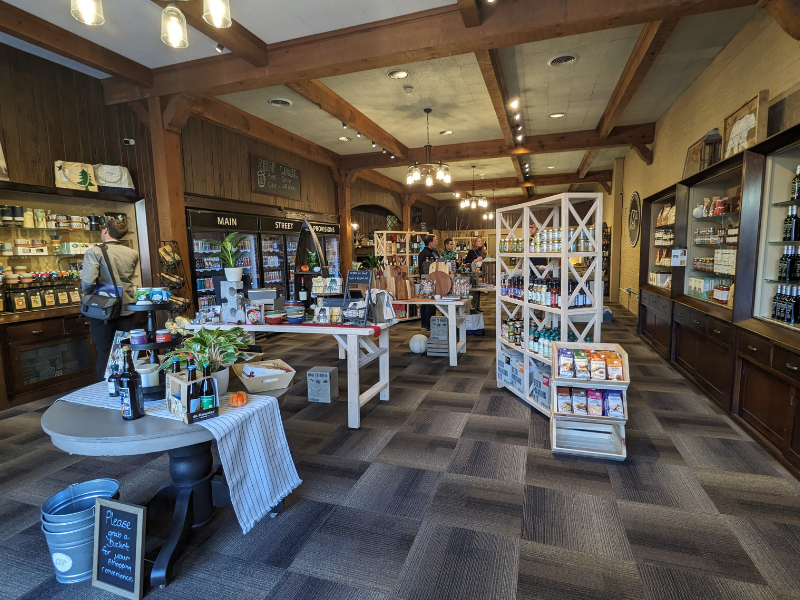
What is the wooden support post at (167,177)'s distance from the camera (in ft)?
16.5

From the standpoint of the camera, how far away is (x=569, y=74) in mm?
5262

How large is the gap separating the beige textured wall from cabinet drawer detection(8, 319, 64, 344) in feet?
23.7

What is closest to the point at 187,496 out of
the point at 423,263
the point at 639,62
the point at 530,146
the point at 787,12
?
the point at 787,12

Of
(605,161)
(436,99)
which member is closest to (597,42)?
(436,99)

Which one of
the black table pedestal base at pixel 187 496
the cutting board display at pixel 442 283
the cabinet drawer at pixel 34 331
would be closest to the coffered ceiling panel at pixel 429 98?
the cutting board display at pixel 442 283

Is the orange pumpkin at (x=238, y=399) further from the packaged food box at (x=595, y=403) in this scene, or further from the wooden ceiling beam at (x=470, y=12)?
the wooden ceiling beam at (x=470, y=12)

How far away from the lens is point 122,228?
3990 mm

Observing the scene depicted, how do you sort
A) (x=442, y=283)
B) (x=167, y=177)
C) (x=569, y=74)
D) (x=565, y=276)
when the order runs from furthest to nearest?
1. (x=442, y=283)
2. (x=569, y=74)
3. (x=167, y=177)
4. (x=565, y=276)

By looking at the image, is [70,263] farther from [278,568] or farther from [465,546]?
[465,546]

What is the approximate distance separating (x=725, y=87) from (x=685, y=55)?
600mm

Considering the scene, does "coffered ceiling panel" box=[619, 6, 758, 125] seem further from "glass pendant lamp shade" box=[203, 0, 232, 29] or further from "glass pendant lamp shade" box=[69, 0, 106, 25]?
"glass pendant lamp shade" box=[69, 0, 106, 25]

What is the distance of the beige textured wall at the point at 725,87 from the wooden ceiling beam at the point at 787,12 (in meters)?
0.47

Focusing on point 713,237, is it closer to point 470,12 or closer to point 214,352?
point 470,12

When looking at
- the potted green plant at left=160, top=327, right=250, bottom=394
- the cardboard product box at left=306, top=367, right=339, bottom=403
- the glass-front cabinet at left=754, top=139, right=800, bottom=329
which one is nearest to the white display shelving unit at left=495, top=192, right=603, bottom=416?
the glass-front cabinet at left=754, top=139, right=800, bottom=329
